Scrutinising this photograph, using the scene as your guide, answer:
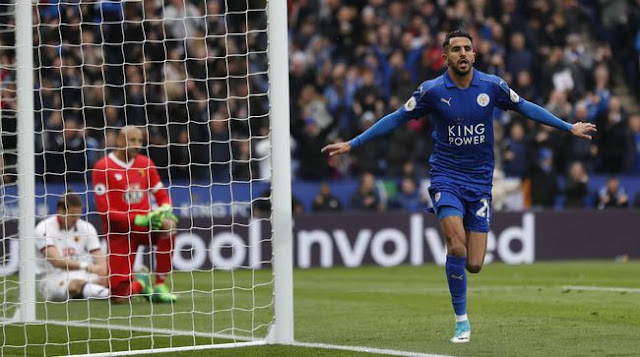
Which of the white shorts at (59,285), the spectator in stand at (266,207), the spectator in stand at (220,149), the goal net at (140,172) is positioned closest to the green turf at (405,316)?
the goal net at (140,172)

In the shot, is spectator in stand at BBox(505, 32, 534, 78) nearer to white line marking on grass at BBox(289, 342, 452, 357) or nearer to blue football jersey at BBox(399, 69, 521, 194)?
blue football jersey at BBox(399, 69, 521, 194)

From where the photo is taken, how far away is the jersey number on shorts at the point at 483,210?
9742 mm

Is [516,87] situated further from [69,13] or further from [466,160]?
[466,160]

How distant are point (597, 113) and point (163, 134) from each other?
789cm

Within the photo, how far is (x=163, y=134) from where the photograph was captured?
65.1 feet

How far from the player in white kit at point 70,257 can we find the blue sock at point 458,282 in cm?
525

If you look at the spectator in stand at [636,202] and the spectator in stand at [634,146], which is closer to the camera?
the spectator in stand at [636,202]

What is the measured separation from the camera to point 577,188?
21656 millimetres

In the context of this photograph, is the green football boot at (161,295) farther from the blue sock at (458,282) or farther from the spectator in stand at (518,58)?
the spectator in stand at (518,58)

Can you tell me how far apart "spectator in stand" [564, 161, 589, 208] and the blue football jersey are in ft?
40.0

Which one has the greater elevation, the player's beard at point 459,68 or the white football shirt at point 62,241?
the player's beard at point 459,68

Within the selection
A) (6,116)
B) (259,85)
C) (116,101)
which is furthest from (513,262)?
(6,116)

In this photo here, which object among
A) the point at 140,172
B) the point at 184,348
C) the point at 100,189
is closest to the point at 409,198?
the point at 140,172

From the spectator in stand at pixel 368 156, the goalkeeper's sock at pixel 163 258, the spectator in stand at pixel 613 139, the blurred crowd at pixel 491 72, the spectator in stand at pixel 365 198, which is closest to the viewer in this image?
the goalkeeper's sock at pixel 163 258
